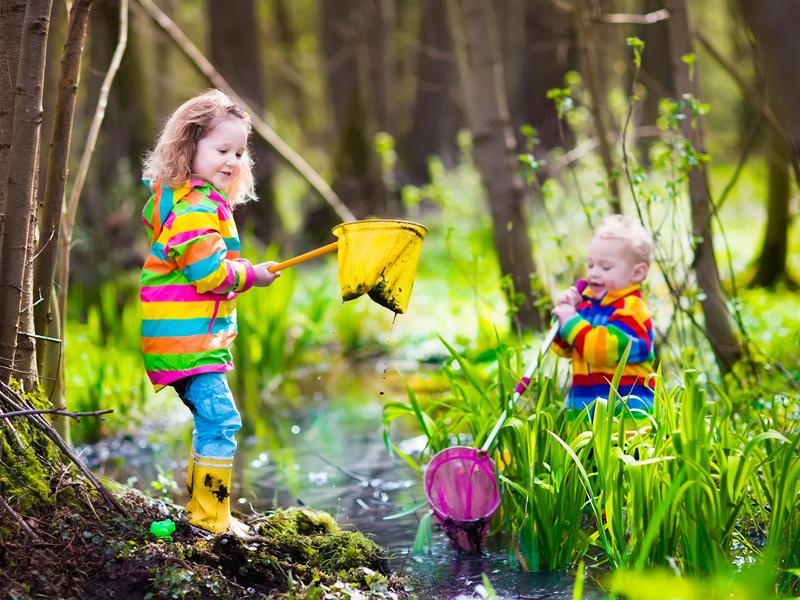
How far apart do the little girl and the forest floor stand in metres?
0.17

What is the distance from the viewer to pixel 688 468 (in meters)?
2.58

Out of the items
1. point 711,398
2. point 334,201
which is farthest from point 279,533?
Result: point 711,398

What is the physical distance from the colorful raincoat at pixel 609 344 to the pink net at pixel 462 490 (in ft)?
1.78

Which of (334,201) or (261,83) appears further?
(261,83)

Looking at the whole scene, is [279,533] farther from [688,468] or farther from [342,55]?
[342,55]

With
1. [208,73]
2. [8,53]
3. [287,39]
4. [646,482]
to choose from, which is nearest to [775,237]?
[208,73]

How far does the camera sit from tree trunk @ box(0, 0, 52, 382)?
9.35 ft

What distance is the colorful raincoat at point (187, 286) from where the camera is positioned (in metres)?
2.89

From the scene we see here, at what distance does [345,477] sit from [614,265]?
172 centimetres

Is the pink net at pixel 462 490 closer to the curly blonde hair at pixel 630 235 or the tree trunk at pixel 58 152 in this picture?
the curly blonde hair at pixel 630 235

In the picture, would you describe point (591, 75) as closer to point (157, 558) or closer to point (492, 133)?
point (492, 133)

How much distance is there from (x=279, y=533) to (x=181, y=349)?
66 centimetres

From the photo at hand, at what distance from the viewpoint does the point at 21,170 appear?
2.86 metres

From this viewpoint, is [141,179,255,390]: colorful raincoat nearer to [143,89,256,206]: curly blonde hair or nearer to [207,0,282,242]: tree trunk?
[143,89,256,206]: curly blonde hair
